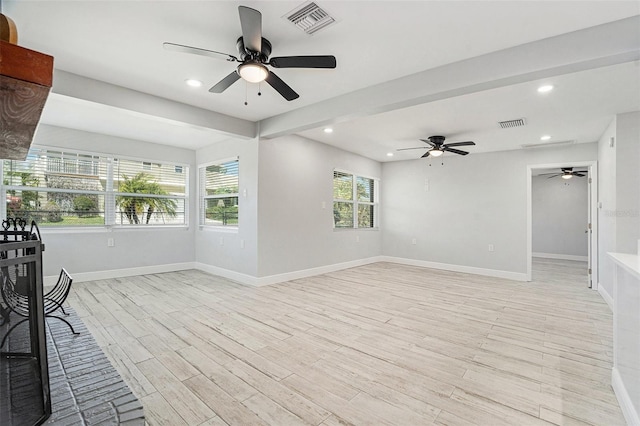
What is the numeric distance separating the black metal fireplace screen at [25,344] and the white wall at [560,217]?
408 inches

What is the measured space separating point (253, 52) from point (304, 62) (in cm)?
40

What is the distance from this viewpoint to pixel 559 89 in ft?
10.4

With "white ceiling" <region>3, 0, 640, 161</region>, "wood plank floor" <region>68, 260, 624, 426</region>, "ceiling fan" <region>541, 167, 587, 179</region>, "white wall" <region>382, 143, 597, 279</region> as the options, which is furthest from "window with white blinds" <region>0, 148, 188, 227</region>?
"ceiling fan" <region>541, 167, 587, 179</region>

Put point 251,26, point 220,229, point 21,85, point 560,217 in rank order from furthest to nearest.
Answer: point 560,217, point 220,229, point 251,26, point 21,85

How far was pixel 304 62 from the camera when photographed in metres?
2.28

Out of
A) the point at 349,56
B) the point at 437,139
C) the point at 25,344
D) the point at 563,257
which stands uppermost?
the point at 349,56

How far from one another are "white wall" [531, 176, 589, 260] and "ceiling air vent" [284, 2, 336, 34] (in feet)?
28.6

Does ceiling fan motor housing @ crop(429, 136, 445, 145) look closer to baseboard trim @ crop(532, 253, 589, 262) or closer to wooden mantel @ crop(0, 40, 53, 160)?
wooden mantel @ crop(0, 40, 53, 160)

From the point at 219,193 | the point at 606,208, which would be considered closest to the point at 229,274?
the point at 219,193

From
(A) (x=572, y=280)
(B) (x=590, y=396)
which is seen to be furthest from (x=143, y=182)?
(A) (x=572, y=280)

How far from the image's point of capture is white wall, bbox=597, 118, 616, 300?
389 centimetres

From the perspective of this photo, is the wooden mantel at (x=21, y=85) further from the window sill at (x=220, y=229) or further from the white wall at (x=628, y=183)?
the white wall at (x=628, y=183)

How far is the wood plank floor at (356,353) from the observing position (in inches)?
70.8

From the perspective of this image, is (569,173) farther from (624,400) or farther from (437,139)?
(624,400)
